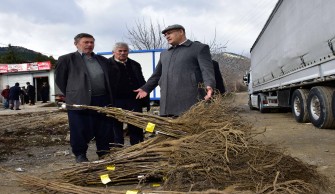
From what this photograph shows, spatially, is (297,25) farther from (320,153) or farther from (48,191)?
(48,191)

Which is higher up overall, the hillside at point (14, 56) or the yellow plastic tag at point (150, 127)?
the hillside at point (14, 56)

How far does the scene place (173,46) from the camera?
14.4 ft

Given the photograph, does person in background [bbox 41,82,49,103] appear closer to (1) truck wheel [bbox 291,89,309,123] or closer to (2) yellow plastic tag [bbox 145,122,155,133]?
(1) truck wheel [bbox 291,89,309,123]

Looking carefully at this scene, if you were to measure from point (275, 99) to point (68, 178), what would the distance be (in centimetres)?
1124

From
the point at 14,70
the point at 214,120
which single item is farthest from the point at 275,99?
the point at 14,70

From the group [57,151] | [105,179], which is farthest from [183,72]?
[57,151]

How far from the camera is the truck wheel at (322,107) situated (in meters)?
8.18

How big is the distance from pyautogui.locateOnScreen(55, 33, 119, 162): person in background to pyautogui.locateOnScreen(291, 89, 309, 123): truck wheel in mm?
6161

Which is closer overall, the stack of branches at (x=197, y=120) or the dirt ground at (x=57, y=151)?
the stack of branches at (x=197, y=120)

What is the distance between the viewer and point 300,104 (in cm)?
1001

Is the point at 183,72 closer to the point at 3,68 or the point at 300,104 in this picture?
the point at 300,104

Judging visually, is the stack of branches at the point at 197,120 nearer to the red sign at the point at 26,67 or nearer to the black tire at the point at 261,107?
the black tire at the point at 261,107

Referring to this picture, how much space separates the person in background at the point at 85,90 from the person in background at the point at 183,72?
1.06 m

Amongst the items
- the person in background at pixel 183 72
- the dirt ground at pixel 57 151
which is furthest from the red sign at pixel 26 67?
the person in background at pixel 183 72
